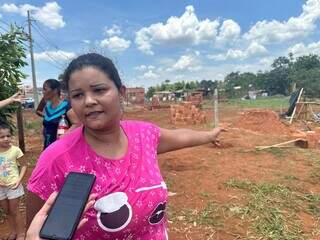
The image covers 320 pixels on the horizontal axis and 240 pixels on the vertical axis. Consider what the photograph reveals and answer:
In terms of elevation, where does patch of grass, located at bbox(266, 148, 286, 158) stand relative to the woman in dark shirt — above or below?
below

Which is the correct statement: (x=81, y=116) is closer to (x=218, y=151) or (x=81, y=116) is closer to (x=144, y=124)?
(x=144, y=124)

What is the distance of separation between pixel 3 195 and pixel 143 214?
9.73 feet

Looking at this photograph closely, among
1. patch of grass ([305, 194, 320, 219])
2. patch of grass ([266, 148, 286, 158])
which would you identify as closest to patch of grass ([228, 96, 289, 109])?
patch of grass ([266, 148, 286, 158])

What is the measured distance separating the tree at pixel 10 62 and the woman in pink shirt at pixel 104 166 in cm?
406

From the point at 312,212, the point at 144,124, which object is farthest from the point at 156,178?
the point at 312,212

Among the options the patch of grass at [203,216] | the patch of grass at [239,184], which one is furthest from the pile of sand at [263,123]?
the patch of grass at [203,216]

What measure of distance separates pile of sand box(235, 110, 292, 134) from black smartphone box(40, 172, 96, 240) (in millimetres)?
13900

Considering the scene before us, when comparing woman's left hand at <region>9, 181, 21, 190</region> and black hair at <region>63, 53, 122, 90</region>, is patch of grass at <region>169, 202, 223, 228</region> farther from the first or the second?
black hair at <region>63, 53, 122, 90</region>

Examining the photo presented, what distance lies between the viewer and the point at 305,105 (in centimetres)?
1831

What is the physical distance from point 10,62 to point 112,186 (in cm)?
435

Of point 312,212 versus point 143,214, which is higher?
point 143,214

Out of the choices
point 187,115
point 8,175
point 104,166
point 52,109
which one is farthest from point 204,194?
point 187,115

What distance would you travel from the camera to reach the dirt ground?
4.51 meters

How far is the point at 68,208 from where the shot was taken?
114 cm
